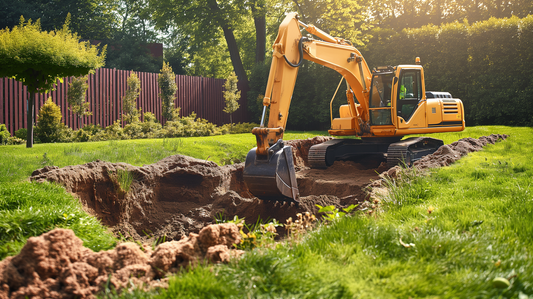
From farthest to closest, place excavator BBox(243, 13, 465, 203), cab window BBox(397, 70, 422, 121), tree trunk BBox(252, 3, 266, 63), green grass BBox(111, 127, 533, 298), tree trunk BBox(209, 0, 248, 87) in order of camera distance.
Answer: tree trunk BBox(252, 3, 266, 63) < tree trunk BBox(209, 0, 248, 87) < cab window BBox(397, 70, 422, 121) < excavator BBox(243, 13, 465, 203) < green grass BBox(111, 127, 533, 298)

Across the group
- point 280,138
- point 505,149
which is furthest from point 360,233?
point 505,149

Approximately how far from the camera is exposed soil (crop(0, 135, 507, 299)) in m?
2.34

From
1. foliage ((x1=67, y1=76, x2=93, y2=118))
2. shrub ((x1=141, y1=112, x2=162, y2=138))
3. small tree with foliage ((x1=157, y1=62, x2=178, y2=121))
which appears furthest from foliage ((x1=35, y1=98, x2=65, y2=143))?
small tree with foliage ((x1=157, y1=62, x2=178, y2=121))

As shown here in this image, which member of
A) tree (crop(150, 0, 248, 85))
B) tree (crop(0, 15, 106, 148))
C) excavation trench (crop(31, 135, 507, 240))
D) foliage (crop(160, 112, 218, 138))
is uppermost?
tree (crop(150, 0, 248, 85))

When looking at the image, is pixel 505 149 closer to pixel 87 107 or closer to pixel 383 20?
pixel 87 107

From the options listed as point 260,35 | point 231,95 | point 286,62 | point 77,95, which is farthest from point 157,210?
point 260,35

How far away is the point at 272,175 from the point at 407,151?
4223mm

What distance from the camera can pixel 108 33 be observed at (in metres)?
28.7

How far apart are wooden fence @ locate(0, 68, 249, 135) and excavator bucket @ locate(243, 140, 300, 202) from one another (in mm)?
10567

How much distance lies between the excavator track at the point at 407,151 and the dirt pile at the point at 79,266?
5725mm

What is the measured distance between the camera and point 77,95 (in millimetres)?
13500

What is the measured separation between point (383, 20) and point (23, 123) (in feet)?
78.1

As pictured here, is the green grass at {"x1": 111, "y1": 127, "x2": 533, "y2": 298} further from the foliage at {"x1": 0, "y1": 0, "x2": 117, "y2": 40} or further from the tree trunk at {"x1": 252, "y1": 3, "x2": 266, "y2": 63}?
the foliage at {"x1": 0, "y1": 0, "x2": 117, "y2": 40}

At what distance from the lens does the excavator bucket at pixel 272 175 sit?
511 cm
